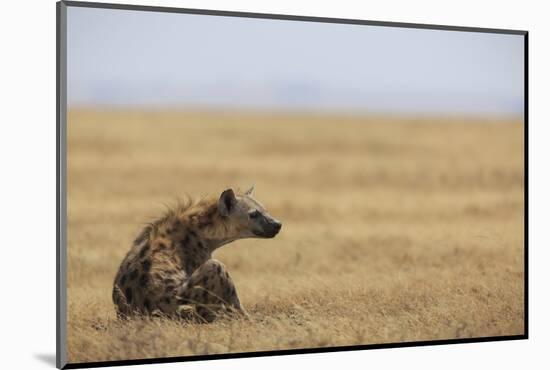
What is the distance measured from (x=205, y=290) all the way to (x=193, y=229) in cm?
60

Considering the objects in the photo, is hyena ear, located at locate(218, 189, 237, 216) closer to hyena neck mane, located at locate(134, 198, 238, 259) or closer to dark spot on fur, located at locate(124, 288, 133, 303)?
hyena neck mane, located at locate(134, 198, 238, 259)

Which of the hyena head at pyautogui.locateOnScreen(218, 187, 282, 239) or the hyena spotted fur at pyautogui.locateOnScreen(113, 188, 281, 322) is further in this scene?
the hyena head at pyautogui.locateOnScreen(218, 187, 282, 239)

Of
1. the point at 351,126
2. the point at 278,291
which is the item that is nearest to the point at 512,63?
the point at 278,291

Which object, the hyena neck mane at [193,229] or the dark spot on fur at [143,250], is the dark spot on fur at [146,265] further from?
the hyena neck mane at [193,229]

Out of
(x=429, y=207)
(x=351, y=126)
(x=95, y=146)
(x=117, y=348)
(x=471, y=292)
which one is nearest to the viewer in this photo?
Answer: (x=117, y=348)

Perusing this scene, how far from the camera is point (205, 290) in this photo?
353 inches

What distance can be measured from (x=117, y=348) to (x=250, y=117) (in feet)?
71.4

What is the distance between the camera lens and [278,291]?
36.3 feet

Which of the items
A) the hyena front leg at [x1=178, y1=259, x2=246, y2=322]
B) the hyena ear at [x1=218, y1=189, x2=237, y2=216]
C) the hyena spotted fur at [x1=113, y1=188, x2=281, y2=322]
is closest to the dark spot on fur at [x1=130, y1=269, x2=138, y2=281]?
the hyena spotted fur at [x1=113, y1=188, x2=281, y2=322]

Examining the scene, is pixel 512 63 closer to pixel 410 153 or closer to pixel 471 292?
pixel 471 292

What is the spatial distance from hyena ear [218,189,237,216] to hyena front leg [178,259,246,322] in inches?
21.3

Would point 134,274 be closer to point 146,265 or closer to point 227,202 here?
point 146,265

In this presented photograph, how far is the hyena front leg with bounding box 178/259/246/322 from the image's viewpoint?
8.95 metres

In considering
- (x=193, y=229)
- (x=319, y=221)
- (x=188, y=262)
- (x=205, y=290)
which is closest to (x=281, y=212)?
(x=319, y=221)
